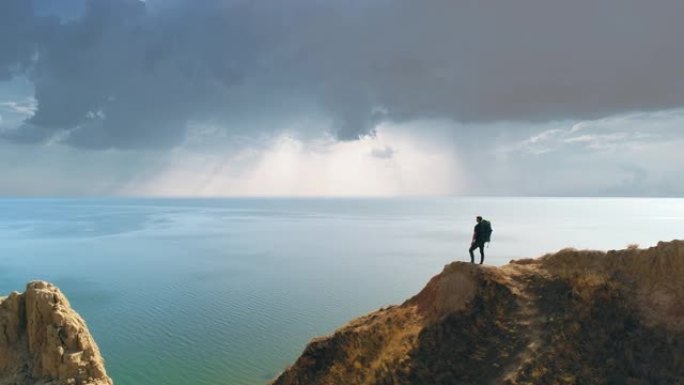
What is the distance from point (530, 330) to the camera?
23875mm

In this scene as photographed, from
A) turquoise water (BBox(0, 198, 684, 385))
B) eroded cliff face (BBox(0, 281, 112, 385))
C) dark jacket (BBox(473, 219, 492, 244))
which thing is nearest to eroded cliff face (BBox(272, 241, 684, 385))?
dark jacket (BBox(473, 219, 492, 244))

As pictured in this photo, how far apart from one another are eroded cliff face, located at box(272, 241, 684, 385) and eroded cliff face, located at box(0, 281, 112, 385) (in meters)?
11.2

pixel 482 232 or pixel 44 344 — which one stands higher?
pixel 482 232

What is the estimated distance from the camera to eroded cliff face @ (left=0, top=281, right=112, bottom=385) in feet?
87.5

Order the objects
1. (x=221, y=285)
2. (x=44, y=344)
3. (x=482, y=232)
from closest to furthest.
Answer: (x=44, y=344)
(x=482, y=232)
(x=221, y=285)

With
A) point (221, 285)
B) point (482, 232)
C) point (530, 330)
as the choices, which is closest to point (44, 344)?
point (482, 232)

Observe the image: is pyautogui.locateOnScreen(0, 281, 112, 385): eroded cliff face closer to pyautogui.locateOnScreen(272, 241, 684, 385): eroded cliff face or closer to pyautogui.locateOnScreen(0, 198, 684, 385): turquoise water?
pyautogui.locateOnScreen(272, 241, 684, 385): eroded cliff face

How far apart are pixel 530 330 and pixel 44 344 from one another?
2691 cm

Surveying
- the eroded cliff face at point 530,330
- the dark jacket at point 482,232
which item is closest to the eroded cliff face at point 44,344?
the eroded cliff face at point 530,330

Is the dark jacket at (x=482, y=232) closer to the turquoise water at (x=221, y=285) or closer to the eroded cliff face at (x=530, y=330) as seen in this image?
the eroded cliff face at (x=530, y=330)

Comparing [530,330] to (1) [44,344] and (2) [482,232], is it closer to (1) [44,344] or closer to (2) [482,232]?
(2) [482,232]

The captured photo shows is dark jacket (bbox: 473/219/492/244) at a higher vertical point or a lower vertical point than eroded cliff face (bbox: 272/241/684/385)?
higher

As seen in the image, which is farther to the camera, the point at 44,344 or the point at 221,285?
the point at 221,285

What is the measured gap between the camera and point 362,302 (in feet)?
242
